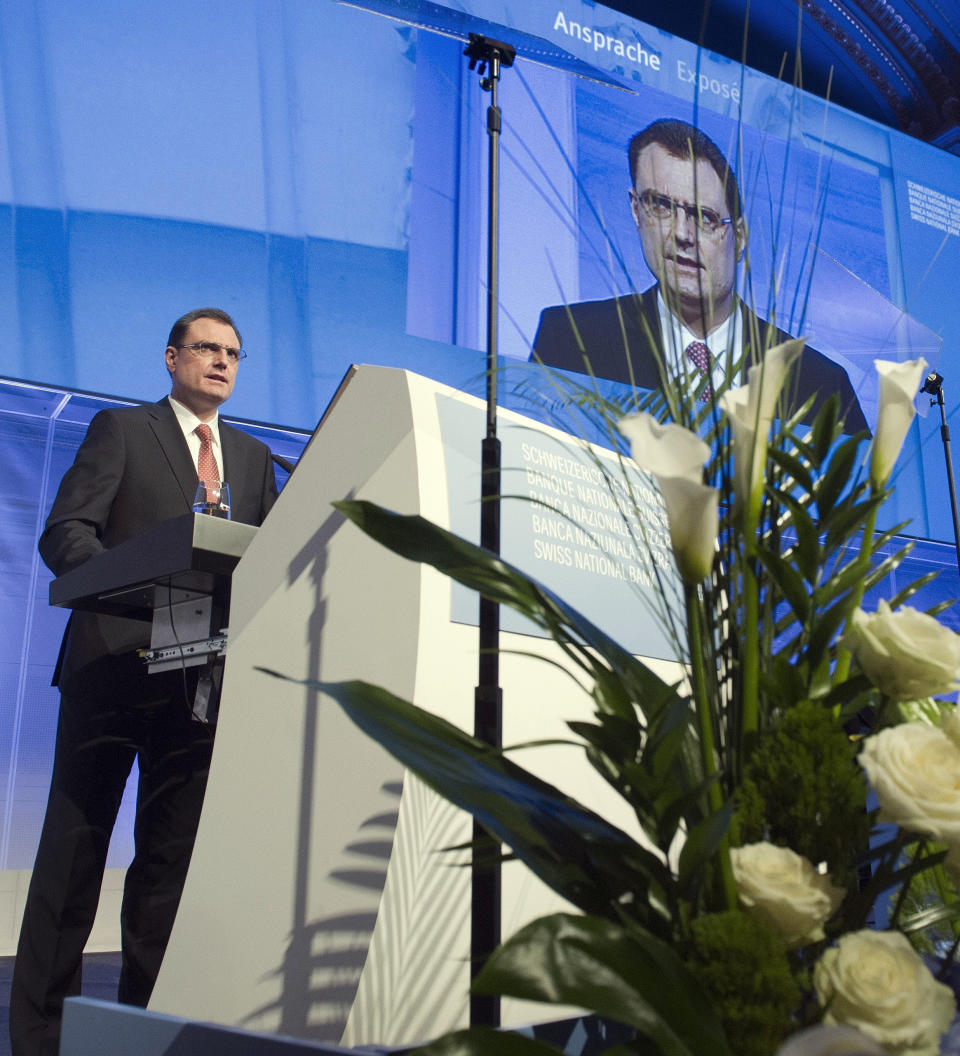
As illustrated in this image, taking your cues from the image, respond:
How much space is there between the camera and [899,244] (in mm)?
Result: 4965

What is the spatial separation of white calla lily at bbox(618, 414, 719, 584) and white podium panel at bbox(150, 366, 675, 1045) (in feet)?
1.63

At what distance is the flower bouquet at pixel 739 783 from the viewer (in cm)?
46

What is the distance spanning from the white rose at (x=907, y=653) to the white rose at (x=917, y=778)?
2 centimetres

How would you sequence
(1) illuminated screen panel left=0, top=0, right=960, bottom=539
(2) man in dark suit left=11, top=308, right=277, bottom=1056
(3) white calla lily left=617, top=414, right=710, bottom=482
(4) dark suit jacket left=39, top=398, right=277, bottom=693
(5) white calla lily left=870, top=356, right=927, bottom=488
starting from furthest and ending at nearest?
(1) illuminated screen panel left=0, top=0, right=960, bottom=539 < (4) dark suit jacket left=39, top=398, right=277, bottom=693 < (2) man in dark suit left=11, top=308, right=277, bottom=1056 < (5) white calla lily left=870, top=356, right=927, bottom=488 < (3) white calla lily left=617, top=414, right=710, bottom=482

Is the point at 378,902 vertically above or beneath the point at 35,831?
above

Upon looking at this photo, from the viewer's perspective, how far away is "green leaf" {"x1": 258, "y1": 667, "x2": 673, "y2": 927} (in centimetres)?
51

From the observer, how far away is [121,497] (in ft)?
6.50

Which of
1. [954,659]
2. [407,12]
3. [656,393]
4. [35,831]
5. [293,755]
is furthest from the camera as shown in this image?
[407,12]

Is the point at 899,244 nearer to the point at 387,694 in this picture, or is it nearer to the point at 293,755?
the point at 293,755

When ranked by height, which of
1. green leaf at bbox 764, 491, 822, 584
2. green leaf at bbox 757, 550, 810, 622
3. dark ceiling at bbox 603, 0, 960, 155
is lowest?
green leaf at bbox 757, 550, 810, 622

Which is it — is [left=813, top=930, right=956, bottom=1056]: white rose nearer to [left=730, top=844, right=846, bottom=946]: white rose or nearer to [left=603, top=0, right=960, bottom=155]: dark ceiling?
[left=730, top=844, right=846, bottom=946]: white rose

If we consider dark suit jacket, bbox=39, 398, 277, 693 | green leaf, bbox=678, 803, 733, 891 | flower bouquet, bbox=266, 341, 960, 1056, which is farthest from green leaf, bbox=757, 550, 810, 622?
dark suit jacket, bbox=39, 398, 277, 693

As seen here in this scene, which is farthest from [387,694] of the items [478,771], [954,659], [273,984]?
[273,984]

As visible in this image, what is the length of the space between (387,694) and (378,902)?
1.51 ft
